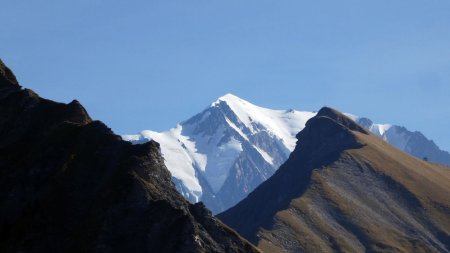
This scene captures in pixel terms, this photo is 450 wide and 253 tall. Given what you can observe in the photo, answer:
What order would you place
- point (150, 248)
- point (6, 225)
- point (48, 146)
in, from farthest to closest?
point (48, 146) → point (6, 225) → point (150, 248)

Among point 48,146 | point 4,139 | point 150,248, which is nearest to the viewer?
point 150,248

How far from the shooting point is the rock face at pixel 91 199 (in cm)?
11800

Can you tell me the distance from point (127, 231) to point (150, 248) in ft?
13.0

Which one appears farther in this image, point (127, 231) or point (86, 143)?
point (86, 143)

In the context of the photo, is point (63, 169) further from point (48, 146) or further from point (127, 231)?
point (127, 231)

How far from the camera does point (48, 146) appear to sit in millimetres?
137000

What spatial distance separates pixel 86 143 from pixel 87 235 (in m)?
21.6

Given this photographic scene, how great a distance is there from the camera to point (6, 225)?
4924 inches

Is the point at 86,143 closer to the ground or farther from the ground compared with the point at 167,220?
farther from the ground

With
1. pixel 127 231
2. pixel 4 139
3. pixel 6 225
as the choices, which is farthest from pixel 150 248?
pixel 4 139

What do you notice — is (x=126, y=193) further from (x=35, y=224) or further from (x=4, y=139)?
(x=4, y=139)

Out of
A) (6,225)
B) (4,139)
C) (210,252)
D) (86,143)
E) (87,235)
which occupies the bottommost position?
(210,252)

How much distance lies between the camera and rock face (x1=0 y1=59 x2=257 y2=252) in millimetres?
118000

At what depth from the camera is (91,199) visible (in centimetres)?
12581
